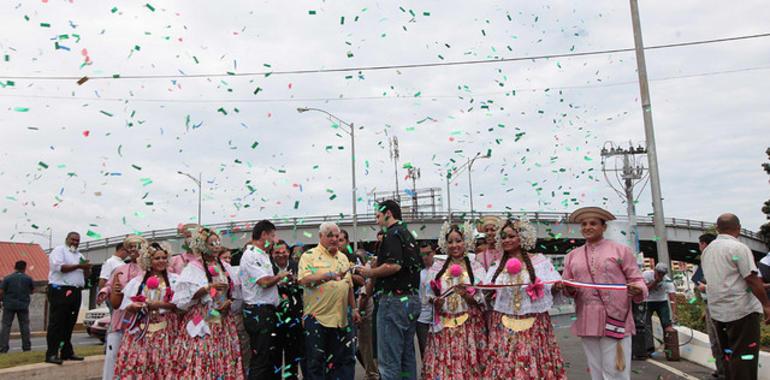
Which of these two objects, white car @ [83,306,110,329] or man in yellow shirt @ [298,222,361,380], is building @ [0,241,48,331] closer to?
white car @ [83,306,110,329]

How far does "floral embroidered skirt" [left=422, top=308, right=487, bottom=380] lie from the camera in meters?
6.32

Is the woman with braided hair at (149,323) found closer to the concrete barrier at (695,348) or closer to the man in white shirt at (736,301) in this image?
the man in white shirt at (736,301)

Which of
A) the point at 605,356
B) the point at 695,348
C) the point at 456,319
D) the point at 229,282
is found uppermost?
the point at 229,282

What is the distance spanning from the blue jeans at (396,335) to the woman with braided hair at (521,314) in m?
0.81

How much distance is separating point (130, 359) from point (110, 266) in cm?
217

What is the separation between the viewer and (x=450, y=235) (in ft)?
22.5

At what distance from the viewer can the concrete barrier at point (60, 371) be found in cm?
825

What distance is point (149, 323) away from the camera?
273 inches

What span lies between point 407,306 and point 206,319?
2.17 metres

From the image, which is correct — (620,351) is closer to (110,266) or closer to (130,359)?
(130,359)

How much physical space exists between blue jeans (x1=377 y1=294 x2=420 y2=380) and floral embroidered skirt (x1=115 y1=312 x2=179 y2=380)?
2.24 meters

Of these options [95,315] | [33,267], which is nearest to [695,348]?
[95,315]

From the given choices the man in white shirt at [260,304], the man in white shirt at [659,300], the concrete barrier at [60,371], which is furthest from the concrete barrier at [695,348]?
the concrete barrier at [60,371]

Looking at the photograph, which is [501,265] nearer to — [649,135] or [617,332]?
[617,332]
